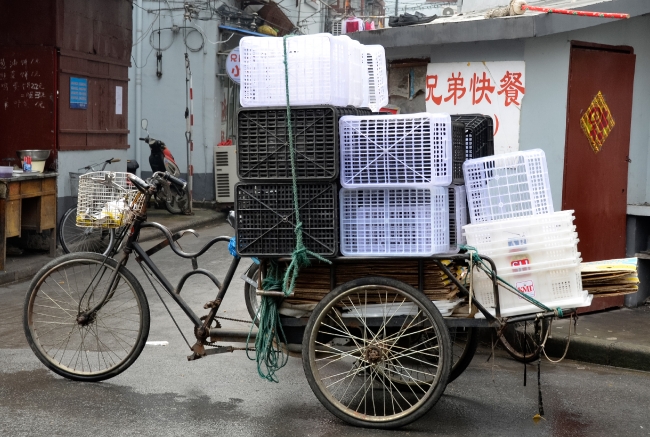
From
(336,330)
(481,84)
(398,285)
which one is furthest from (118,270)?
(481,84)

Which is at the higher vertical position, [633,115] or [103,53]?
[103,53]

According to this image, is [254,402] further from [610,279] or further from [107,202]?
[610,279]

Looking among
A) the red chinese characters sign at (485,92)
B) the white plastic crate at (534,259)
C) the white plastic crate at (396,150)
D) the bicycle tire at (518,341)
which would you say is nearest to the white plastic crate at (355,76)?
the white plastic crate at (396,150)

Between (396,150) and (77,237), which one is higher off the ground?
(396,150)

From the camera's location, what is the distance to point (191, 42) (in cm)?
1727

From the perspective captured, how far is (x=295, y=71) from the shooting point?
4.65m

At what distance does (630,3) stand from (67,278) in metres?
5.44

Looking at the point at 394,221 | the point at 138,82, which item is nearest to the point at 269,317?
the point at 394,221

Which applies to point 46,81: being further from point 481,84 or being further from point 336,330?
point 336,330

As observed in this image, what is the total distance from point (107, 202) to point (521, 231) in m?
2.72

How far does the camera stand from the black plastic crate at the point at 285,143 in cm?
459

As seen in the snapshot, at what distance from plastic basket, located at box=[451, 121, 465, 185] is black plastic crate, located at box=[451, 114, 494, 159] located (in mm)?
243

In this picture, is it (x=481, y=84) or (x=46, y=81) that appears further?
(x=46, y=81)

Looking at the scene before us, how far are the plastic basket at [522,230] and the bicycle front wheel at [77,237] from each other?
705cm
